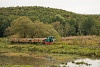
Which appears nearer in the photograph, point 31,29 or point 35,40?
point 35,40

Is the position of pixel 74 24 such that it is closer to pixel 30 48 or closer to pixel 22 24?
pixel 22 24

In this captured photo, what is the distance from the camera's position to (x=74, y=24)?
106m

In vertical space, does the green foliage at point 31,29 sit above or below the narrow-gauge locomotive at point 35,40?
above

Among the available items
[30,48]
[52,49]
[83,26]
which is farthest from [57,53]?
[83,26]

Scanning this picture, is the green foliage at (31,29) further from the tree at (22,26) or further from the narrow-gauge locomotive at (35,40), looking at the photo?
the narrow-gauge locomotive at (35,40)

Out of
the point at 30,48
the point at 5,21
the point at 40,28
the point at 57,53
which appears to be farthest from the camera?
the point at 5,21

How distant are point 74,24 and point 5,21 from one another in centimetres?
2904

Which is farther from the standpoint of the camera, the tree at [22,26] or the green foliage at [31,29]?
the tree at [22,26]

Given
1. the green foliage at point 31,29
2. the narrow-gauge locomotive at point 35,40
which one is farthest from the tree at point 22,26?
the narrow-gauge locomotive at point 35,40

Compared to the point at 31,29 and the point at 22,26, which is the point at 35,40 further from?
the point at 22,26

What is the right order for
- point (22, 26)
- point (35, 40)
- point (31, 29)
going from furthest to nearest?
point (22, 26)
point (31, 29)
point (35, 40)

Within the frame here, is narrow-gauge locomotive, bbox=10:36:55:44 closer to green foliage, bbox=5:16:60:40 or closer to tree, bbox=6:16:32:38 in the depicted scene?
tree, bbox=6:16:32:38

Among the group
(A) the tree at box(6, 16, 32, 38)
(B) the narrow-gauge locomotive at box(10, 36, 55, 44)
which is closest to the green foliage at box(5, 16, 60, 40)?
(A) the tree at box(6, 16, 32, 38)

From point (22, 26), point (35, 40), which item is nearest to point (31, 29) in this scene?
point (22, 26)
